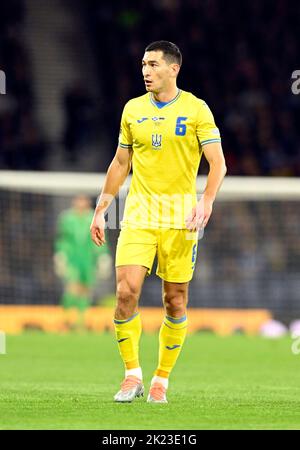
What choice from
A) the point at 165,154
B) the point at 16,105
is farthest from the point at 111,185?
the point at 16,105

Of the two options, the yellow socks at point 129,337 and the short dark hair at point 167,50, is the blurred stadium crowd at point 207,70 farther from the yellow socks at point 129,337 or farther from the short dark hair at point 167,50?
the yellow socks at point 129,337

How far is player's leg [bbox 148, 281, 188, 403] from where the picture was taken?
8445 millimetres

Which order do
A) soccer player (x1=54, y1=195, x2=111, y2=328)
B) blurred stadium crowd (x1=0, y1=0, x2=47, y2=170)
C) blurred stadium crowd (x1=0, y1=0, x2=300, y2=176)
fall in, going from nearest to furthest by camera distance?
soccer player (x1=54, y1=195, x2=111, y2=328), blurred stadium crowd (x1=0, y1=0, x2=47, y2=170), blurred stadium crowd (x1=0, y1=0, x2=300, y2=176)

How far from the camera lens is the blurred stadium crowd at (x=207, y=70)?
23516 mm

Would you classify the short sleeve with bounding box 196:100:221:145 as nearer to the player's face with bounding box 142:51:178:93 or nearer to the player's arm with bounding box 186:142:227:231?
the player's arm with bounding box 186:142:227:231

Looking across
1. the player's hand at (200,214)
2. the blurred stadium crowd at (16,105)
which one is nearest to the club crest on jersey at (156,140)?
the player's hand at (200,214)

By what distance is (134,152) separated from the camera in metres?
8.58

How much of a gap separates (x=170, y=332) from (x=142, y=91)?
54.1 feet

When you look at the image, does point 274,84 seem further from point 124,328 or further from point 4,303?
point 124,328

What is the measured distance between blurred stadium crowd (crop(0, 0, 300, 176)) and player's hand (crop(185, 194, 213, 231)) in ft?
47.8

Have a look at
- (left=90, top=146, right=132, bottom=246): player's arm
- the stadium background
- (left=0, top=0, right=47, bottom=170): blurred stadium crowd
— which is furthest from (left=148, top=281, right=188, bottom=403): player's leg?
(left=0, top=0, right=47, bottom=170): blurred stadium crowd

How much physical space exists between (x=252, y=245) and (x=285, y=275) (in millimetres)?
819

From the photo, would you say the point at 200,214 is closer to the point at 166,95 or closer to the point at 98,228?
the point at 98,228

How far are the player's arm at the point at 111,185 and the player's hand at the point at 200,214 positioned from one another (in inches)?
25.8
